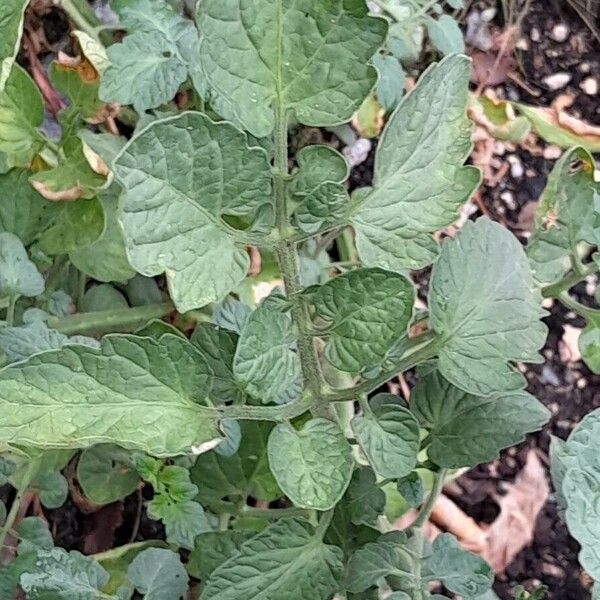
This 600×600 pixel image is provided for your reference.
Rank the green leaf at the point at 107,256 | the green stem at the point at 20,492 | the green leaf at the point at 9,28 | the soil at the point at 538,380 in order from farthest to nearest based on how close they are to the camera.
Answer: the soil at the point at 538,380 → the green leaf at the point at 107,256 → the green stem at the point at 20,492 → the green leaf at the point at 9,28

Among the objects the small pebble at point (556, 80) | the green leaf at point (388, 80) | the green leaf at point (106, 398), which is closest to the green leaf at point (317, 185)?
the green leaf at point (106, 398)

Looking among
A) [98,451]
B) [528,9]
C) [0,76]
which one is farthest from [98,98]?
[528,9]

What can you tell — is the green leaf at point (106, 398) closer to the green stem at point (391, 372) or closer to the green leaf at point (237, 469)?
the green stem at point (391, 372)

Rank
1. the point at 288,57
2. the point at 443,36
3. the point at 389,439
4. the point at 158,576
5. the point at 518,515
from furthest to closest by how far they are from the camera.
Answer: the point at 518,515 → the point at 443,36 → the point at 158,576 → the point at 389,439 → the point at 288,57

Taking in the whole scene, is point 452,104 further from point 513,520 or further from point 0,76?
point 513,520

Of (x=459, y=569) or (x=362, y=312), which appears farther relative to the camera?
(x=459, y=569)

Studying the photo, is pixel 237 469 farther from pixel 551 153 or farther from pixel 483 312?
pixel 551 153

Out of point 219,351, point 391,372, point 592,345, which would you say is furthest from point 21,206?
point 592,345
